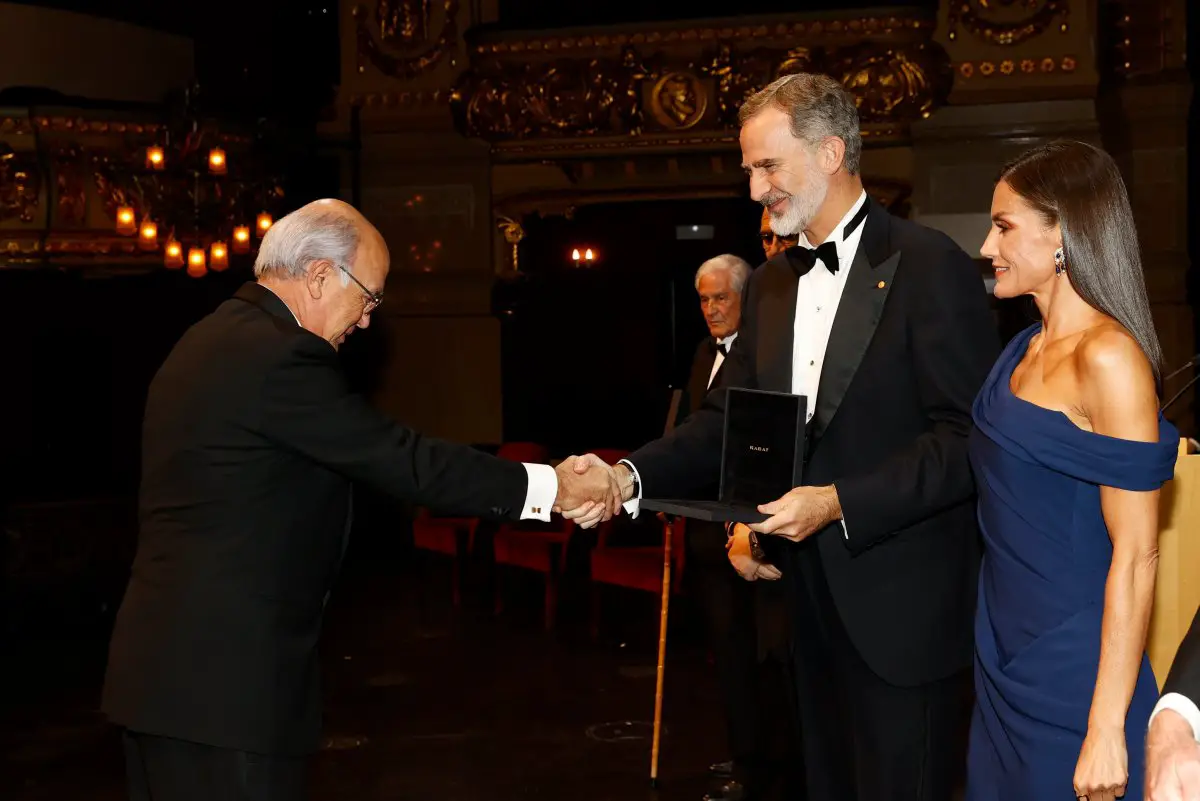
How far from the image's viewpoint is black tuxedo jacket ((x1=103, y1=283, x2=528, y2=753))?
2479 millimetres

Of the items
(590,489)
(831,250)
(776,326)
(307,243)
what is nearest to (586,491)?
(590,489)

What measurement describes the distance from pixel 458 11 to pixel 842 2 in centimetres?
316

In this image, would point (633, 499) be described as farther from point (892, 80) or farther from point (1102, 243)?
point (892, 80)

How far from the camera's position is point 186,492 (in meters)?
2.53

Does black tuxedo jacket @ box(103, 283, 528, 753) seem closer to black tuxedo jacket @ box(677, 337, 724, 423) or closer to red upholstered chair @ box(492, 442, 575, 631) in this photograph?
black tuxedo jacket @ box(677, 337, 724, 423)

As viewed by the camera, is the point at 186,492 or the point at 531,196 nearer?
the point at 186,492

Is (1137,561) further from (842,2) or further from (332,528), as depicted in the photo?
(842,2)

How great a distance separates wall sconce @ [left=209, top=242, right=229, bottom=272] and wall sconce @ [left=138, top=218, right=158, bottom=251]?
416 millimetres

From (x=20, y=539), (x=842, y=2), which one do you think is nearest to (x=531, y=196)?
(x=842, y=2)

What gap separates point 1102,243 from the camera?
2291 mm

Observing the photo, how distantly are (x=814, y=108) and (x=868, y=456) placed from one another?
740mm

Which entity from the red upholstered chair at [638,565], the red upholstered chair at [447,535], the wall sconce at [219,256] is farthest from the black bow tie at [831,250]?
the wall sconce at [219,256]

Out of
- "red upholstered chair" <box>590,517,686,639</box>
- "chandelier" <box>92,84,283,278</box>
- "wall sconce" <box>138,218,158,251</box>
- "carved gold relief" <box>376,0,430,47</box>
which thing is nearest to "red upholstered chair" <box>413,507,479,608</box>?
"red upholstered chair" <box>590,517,686,639</box>

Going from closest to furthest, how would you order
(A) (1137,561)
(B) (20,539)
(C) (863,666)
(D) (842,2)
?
1. (A) (1137,561)
2. (C) (863,666)
3. (B) (20,539)
4. (D) (842,2)
